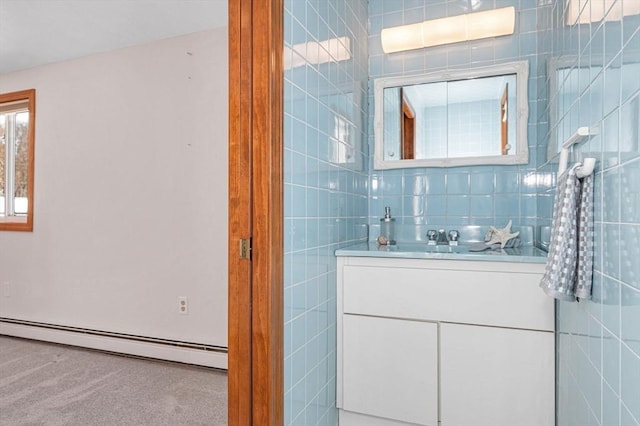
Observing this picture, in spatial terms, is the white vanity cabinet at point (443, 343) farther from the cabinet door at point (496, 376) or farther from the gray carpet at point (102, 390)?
the gray carpet at point (102, 390)

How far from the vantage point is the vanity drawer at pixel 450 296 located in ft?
4.97

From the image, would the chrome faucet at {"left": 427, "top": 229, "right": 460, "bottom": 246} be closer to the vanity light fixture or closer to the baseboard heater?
the vanity light fixture

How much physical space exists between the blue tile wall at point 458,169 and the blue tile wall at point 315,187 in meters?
0.30

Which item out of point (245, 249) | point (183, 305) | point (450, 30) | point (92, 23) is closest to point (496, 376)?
point (245, 249)

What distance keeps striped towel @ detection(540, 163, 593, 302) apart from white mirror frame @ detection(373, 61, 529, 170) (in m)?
1.13

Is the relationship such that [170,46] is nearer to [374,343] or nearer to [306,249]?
[306,249]

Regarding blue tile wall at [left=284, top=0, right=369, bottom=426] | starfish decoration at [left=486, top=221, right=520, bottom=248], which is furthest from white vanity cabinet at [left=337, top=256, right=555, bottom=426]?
starfish decoration at [left=486, top=221, right=520, bottom=248]

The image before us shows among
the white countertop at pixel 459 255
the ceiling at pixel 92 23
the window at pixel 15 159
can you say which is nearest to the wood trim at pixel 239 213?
the white countertop at pixel 459 255

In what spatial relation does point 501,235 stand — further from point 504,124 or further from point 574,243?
point 574,243

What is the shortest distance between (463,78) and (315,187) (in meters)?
1.17

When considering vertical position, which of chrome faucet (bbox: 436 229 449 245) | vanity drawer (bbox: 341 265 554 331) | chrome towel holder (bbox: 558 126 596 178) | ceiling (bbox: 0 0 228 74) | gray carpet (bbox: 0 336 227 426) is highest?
ceiling (bbox: 0 0 228 74)

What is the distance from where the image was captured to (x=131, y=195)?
2.86 m

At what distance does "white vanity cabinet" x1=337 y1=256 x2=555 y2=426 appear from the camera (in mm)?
1516

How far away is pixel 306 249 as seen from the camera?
1.48m
